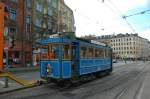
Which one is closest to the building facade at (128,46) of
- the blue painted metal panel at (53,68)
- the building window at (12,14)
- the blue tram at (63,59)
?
the building window at (12,14)

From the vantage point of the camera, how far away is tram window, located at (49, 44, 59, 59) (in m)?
18.0

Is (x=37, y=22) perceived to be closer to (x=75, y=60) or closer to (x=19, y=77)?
(x=19, y=77)

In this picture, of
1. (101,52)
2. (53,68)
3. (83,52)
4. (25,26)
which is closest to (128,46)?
(25,26)

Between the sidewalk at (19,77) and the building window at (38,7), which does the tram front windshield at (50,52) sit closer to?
the sidewalk at (19,77)

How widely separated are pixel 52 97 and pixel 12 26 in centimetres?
3504

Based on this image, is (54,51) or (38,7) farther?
(38,7)

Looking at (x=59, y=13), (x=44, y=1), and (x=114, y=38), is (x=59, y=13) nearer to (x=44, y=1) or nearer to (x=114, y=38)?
(x=44, y=1)

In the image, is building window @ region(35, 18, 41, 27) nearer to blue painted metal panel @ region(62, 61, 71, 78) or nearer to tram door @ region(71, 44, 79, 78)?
tram door @ region(71, 44, 79, 78)

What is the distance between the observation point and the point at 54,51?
18.1 m

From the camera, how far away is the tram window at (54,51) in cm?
1795

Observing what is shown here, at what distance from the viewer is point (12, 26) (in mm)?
47469

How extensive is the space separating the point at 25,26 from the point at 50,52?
33.3 m

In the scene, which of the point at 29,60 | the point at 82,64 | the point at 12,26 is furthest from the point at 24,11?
the point at 82,64

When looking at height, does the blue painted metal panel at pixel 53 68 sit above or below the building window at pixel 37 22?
below
